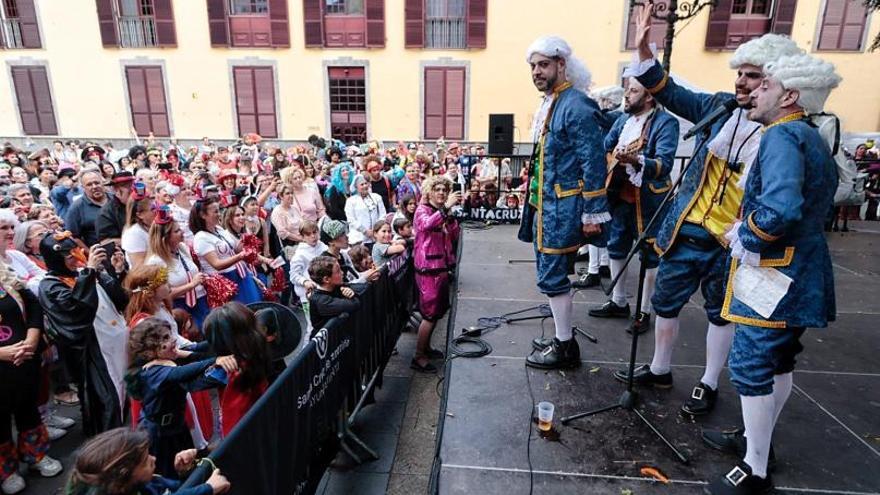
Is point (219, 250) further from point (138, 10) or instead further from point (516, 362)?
point (138, 10)

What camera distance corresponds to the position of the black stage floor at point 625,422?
7.68ft

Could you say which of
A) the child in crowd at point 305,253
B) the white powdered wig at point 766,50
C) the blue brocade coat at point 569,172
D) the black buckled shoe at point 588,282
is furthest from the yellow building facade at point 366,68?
the white powdered wig at point 766,50

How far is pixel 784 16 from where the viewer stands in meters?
17.2

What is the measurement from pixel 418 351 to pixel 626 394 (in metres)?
2.48

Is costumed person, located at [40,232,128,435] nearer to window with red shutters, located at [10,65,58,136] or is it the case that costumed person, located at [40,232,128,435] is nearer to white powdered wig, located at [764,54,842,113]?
white powdered wig, located at [764,54,842,113]

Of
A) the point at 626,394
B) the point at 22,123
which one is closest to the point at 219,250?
the point at 626,394

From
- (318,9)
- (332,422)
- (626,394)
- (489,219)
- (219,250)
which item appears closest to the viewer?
(626,394)

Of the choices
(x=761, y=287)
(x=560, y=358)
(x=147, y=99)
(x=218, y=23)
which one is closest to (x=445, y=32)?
(x=218, y=23)

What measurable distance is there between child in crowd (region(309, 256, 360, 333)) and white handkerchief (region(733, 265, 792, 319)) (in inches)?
96.7

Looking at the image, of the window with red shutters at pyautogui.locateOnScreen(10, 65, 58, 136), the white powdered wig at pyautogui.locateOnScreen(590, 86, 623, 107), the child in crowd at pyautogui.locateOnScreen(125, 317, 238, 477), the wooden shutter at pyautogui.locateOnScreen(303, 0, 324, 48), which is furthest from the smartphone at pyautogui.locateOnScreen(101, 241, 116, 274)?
the window with red shutters at pyautogui.locateOnScreen(10, 65, 58, 136)

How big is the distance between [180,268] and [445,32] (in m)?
16.7

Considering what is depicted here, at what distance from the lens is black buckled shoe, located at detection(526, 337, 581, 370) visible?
3297mm

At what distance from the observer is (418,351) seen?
4961 mm

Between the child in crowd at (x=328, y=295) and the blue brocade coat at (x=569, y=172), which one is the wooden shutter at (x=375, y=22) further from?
the blue brocade coat at (x=569, y=172)
